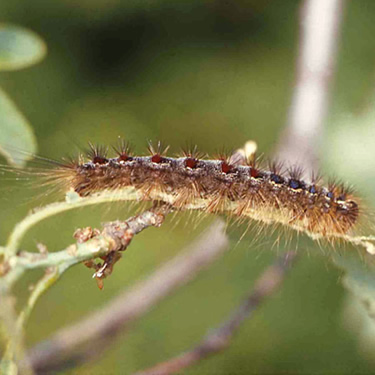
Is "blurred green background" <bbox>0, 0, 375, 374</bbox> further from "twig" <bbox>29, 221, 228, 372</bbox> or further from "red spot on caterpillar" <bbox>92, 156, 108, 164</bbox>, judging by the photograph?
"red spot on caterpillar" <bbox>92, 156, 108, 164</bbox>

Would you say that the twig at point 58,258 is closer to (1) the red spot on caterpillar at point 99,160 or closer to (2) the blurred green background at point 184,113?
(1) the red spot on caterpillar at point 99,160

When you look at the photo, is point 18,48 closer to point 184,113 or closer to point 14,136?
point 14,136

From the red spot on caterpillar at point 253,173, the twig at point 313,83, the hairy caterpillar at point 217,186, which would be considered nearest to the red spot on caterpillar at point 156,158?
the hairy caterpillar at point 217,186

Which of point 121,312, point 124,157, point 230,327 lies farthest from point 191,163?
point 121,312

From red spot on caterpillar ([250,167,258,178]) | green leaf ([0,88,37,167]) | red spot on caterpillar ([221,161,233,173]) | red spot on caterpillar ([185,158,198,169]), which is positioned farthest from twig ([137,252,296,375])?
green leaf ([0,88,37,167])

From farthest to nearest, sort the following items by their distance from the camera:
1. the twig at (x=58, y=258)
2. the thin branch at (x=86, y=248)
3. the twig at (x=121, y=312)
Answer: the twig at (x=121, y=312) < the thin branch at (x=86, y=248) < the twig at (x=58, y=258)

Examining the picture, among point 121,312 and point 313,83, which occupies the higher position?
point 313,83
